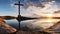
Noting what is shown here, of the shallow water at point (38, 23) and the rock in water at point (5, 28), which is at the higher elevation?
the shallow water at point (38, 23)

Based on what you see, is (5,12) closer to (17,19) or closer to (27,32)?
(17,19)

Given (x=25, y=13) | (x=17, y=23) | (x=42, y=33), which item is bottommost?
(x=42, y=33)

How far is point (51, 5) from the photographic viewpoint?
7.41ft

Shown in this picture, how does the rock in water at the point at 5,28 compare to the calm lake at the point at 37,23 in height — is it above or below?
below

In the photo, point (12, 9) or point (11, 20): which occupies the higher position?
point (12, 9)

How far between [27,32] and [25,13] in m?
0.29

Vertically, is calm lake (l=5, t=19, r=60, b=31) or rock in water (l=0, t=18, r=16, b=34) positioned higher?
calm lake (l=5, t=19, r=60, b=31)

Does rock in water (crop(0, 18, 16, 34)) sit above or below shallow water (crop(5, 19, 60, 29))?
below

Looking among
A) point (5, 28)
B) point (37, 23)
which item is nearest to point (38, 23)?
point (37, 23)

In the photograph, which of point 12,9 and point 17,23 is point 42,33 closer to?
point 17,23

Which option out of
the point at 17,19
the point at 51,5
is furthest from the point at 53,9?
the point at 17,19

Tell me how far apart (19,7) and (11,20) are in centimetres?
24

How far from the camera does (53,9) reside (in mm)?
2264

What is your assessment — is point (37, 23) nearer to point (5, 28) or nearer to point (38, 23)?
point (38, 23)
